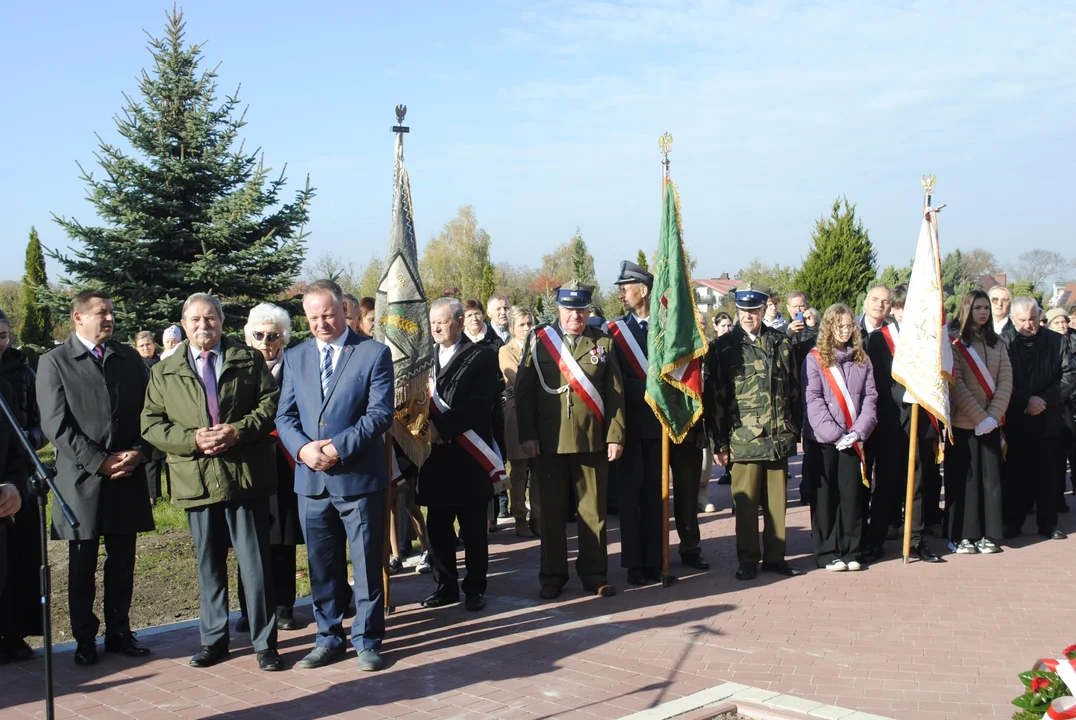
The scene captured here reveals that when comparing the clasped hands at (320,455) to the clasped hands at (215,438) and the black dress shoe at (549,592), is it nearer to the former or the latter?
the clasped hands at (215,438)

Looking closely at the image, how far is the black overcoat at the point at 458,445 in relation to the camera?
6.70 m

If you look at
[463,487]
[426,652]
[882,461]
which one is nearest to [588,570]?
[463,487]

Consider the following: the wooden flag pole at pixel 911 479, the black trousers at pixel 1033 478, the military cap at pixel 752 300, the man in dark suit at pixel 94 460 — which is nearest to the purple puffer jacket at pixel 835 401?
the wooden flag pole at pixel 911 479

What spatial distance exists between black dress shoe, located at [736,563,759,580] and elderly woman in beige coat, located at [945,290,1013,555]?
6.64ft

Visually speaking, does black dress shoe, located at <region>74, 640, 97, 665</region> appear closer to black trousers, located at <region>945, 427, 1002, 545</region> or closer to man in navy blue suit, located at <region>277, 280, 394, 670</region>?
man in navy blue suit, located at <region>277, 280, 394, 670</region>

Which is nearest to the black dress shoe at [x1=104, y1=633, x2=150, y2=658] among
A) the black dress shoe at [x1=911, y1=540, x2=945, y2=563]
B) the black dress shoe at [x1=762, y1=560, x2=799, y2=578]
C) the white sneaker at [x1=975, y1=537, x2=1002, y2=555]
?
the black dress shoe at [x1=762, y1=560, x2=799, y2=578]

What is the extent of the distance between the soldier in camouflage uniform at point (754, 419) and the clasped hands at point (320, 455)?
3.38 m

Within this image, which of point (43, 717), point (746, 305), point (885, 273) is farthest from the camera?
point (885, 273)

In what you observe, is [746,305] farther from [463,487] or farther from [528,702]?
[528,702]

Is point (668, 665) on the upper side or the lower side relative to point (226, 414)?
lower

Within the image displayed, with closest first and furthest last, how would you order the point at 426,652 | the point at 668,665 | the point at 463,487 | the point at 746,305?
the point at 668,665 < the point at 426,652 < the point at 463,487 < the point at 746,305

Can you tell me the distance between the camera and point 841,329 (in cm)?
760

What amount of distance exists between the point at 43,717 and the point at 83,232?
10.6m

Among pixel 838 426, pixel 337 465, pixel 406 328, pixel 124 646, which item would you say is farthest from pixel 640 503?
pixel 124 646
